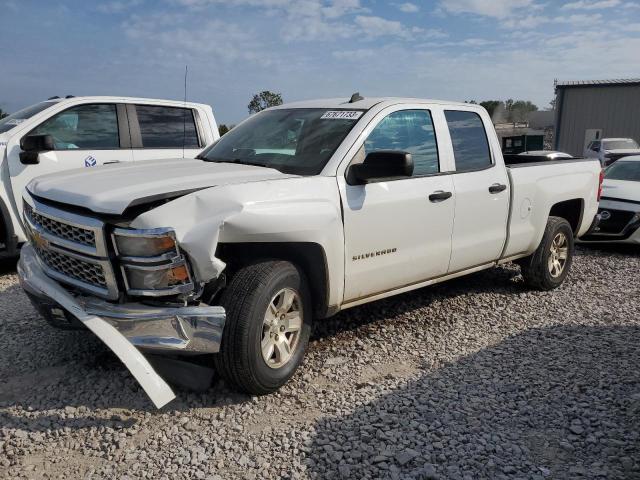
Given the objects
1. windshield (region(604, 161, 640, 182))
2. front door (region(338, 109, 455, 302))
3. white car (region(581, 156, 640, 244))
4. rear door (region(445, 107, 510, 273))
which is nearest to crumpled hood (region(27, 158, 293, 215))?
front door (region(338, 109, 455, 302))

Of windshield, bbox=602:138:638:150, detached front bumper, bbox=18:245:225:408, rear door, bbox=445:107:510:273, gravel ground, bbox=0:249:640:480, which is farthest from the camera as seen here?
windshield, bbox=602:138:638:150

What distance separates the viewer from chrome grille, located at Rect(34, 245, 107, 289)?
10.4ft

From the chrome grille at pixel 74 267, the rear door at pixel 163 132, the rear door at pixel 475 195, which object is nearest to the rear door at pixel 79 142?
the rear door at pixel 163 132

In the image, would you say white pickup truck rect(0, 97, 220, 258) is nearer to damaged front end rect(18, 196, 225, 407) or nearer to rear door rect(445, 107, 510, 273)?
Answer: damaged front end rect(18, 196, 225, 407)

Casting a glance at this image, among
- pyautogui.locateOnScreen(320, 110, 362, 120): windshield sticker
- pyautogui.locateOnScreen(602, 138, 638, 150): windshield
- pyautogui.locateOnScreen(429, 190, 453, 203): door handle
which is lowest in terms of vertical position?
pyautogui.locateOnScreen(602, 138, 638, 150): windshield

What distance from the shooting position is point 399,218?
4.15m

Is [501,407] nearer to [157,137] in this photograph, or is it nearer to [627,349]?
[627,349]

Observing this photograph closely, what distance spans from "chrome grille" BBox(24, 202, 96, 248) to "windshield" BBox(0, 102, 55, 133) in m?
3.06

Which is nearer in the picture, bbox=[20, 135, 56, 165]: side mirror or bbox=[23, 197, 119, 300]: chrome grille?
bbox=[23, 197, 119, 300]: chrome grille

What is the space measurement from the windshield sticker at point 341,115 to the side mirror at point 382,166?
1.72ft

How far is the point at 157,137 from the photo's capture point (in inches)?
279

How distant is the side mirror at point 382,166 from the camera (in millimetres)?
3684

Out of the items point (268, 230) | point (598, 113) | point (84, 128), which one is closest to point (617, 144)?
→ point (598, 113)

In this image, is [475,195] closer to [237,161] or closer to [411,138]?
[411,138]
